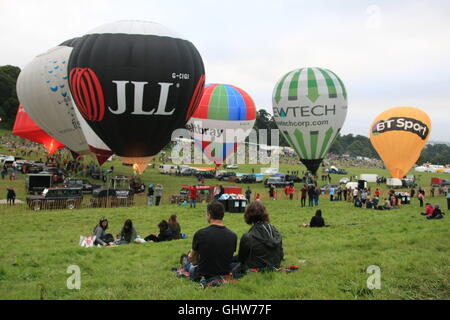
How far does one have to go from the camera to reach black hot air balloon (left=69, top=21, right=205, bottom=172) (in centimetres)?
2186

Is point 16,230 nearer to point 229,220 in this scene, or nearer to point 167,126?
point 229,220

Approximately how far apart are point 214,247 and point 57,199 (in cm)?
1829

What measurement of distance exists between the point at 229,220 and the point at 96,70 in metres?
11.4

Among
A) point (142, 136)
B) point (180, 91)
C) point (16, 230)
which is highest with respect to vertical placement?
point (180, 91)

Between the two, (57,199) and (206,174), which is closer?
(57,199)

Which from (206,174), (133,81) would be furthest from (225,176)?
(133,81)

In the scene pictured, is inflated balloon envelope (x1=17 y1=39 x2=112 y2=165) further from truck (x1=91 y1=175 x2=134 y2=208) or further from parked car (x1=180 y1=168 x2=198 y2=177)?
parked car (x1=180 y1=168 x2=198 y2=177)

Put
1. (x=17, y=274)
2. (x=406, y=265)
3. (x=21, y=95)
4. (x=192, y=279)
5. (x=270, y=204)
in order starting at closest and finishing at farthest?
(x=192, y=279) → (x=406, y=265) → (x=17, y=274) → (x=270, y=204) → (x=21, y=95)

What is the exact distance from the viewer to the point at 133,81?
2183 centimetres

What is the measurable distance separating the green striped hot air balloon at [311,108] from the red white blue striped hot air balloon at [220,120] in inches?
197

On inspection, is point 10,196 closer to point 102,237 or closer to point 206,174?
point 102,237

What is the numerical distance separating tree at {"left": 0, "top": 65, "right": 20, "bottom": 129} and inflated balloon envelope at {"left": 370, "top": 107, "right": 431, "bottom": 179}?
66365 millimetres

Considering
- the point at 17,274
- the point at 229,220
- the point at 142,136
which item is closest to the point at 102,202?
the point at 142,136
